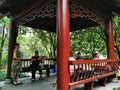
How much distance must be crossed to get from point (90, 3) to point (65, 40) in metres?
2.74

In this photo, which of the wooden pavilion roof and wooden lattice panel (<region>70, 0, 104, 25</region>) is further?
the wooden pavilion roof

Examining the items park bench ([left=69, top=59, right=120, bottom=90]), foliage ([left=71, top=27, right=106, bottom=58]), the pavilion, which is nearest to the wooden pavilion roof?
the pavilion

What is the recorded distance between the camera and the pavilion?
5.61 meters

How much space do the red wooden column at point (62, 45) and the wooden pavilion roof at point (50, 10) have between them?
22.3 inches

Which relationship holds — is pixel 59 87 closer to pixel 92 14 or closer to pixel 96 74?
pixel 96 74

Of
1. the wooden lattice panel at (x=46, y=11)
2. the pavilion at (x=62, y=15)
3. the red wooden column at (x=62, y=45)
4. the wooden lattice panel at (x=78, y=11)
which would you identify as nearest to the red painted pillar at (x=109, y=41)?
the pavilion at (x=62, y=15)

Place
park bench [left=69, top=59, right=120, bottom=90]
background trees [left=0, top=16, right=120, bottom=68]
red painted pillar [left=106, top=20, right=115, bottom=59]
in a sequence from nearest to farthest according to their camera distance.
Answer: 1. park bench [left=69, top=59, right=120, bottom=90]
2. red painted pillar [left=106, top=20, right=115, bottom=59]
3. background trees [left=0, top=16, right=120, bottom=68]

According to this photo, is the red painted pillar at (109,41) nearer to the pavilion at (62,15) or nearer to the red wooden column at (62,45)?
the pavilion at (62,15)

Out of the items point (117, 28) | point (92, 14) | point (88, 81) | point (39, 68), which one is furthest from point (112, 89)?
point (117, 28)

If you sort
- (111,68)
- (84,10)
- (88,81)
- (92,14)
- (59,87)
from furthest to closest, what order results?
1. (111,68)
2. (92,14)
3. (84,10)
4. (88,81)
5. (59,87)

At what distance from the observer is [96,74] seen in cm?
722

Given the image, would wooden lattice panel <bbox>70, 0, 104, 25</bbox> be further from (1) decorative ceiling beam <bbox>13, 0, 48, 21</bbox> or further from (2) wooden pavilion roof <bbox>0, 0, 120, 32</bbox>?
(1) decorative ceiling beam <bbox>13, 0, 48, 21</bbox>

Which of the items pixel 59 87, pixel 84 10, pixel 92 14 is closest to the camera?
pixel 59 87

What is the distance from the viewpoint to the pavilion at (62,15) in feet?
18.4
